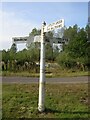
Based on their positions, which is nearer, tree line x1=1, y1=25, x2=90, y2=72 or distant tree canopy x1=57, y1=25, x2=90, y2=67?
tree line x1=1, y1=25, x2=90, y2=72

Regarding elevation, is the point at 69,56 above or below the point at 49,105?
above

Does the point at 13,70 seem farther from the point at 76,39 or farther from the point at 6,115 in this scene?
the point at 6,115

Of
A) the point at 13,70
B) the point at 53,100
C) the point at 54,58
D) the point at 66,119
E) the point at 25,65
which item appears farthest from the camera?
the point at 54,58

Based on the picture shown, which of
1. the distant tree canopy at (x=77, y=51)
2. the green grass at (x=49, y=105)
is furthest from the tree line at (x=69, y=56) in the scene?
the green grass at (x=49, y=105)

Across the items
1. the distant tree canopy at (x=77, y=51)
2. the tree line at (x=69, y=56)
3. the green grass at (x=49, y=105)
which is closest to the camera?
the green grass at (x=49, y=105)

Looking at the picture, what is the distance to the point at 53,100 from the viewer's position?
9.66m

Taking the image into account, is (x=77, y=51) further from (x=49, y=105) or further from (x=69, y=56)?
(x=49, y=105)

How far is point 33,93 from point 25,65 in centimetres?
1876

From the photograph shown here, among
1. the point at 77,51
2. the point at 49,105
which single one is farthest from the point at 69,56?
the point at 49,105

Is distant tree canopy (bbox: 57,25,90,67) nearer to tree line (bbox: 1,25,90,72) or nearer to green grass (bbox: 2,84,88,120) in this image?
tree line (bbox: 1,25,90,72)

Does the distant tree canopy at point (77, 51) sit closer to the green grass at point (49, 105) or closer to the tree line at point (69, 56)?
the tree line at point (69, 56)

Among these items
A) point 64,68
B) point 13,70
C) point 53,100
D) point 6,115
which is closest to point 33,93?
point 53,100

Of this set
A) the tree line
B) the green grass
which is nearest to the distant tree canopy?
the tree line

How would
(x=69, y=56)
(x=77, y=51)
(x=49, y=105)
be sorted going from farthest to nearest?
1. (x=69, y=56)
2. (x=77, y=51)
3. (x=49, y=105)
